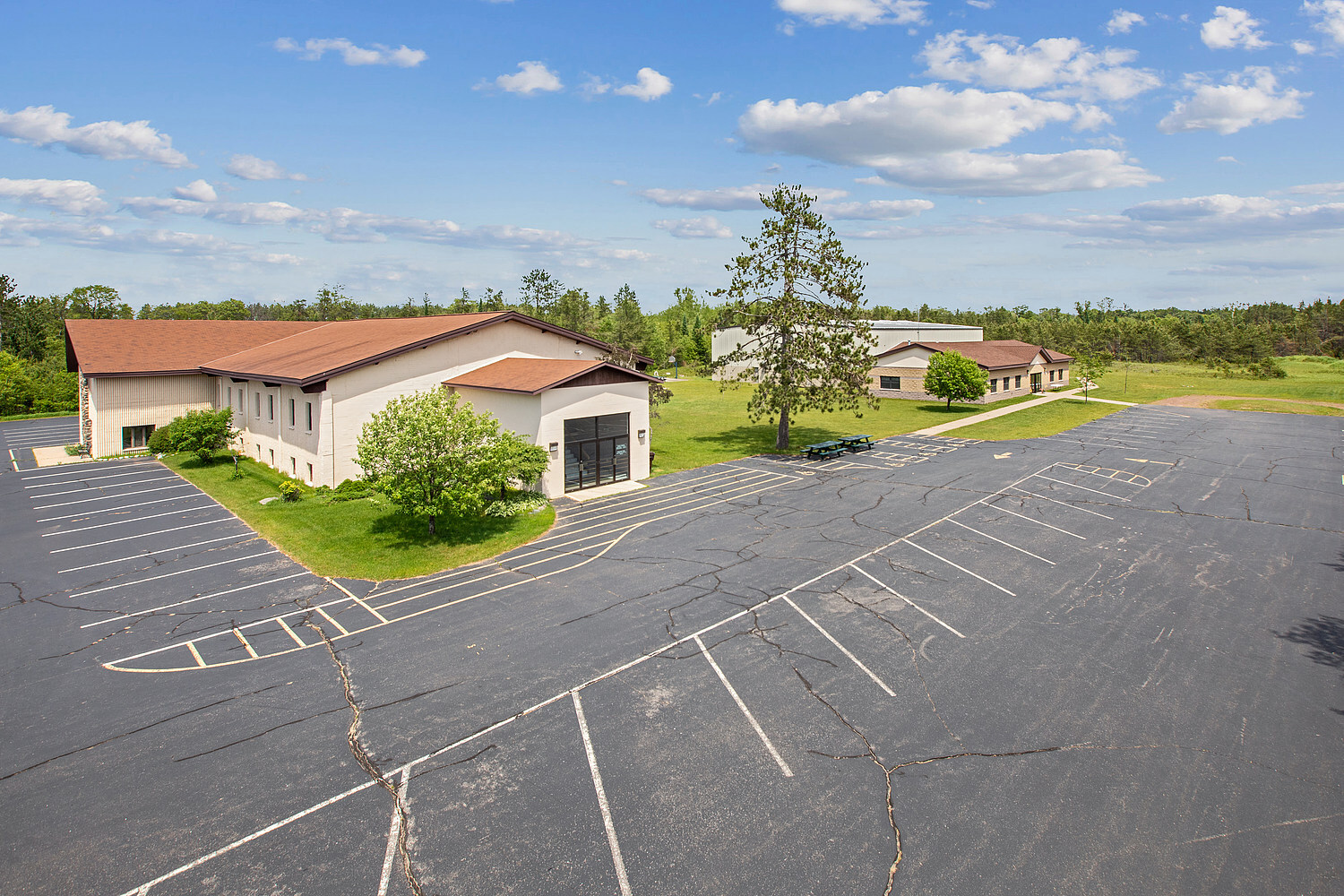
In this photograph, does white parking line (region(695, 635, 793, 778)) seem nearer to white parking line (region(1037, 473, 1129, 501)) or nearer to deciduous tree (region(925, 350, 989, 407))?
white parking line (region(1037, 473, 1129, 501))

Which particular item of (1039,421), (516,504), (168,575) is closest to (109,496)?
(168,575)

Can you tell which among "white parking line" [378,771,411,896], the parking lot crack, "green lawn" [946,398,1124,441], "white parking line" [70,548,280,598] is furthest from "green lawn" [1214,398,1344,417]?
"white parking line" [70,548,280,598]

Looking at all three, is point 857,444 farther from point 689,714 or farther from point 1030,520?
point 689,714

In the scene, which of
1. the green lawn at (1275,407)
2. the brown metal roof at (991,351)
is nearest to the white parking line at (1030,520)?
the brown metal roof at (991,351)

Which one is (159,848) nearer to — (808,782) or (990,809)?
(808,782)

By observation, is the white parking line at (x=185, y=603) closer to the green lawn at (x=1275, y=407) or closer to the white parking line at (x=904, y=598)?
the white parking line at (x=904, y=598)
